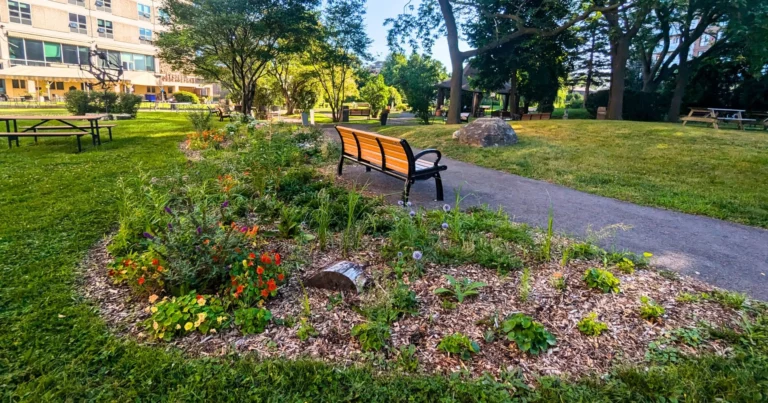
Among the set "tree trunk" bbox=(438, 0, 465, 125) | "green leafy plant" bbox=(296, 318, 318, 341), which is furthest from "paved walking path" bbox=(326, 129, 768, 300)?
"tree trunk" bbox=(438, 0, 465, 125)

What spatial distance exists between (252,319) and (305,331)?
1.15ft

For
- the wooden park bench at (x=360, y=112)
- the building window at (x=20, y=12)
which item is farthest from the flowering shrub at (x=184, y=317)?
the building window at (x=20, y=12)

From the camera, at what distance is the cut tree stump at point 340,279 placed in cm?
303

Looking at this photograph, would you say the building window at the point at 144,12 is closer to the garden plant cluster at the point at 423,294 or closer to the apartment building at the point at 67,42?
the apartment building at the point at 67,42

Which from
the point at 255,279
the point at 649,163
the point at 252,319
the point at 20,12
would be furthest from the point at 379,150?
the point at 20,12

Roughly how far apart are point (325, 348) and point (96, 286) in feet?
6.27

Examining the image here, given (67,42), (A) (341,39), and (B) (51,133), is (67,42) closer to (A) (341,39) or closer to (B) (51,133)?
(A) (341,39)

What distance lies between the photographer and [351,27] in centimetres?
2128

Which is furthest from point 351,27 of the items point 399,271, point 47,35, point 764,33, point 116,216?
point 47,35

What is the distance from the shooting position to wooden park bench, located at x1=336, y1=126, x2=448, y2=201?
506cm

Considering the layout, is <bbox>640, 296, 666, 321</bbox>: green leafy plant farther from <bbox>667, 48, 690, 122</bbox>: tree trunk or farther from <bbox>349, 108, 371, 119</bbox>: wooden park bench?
<bbox>349, 108, 371, 119</bbox>: wooden park bench

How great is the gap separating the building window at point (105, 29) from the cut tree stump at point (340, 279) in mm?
53207

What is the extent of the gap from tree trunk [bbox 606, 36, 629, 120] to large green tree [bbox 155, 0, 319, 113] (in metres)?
13.3

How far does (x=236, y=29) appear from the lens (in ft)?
53.0
